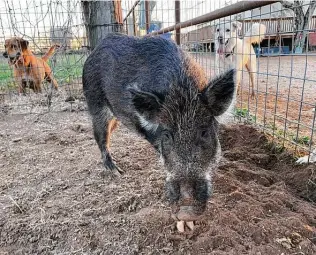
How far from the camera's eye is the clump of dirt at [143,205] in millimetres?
1966

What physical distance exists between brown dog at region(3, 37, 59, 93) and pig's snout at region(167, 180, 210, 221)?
524 cm

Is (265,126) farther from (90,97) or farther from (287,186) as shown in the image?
(90,97)

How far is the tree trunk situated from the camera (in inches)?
212

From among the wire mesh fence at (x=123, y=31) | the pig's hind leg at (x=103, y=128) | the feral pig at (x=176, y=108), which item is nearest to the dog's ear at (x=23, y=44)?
the wire mesh fence at (x=123, y=31)

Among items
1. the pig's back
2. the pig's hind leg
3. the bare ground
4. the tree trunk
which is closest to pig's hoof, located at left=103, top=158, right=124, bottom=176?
the pig's hind leg

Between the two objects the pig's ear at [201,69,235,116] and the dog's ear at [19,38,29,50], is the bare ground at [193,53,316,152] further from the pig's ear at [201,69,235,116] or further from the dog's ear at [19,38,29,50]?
the dog's ear at [19,38,29,50]

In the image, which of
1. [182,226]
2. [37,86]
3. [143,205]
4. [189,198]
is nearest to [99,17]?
[37,86]

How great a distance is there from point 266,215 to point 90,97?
2101 mm

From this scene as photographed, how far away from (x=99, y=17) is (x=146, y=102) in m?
3.99

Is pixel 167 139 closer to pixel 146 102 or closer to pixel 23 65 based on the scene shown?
pixel 146 102

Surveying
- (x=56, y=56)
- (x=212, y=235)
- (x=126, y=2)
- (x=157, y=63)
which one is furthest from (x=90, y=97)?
(x=126, y=2)

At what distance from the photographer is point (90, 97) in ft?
10.7

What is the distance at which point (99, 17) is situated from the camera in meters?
5.45

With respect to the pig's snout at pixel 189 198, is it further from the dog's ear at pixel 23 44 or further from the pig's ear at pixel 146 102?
the dog's ear at pixel 23 44
